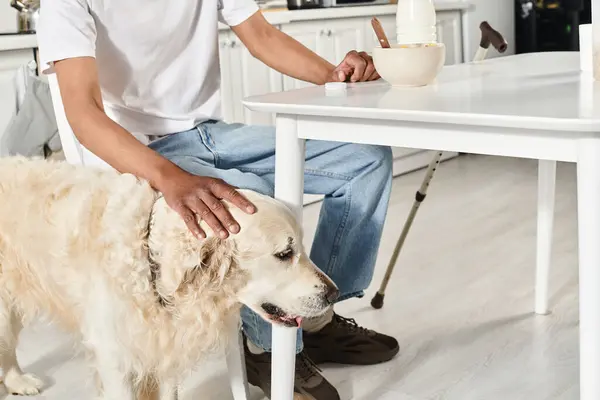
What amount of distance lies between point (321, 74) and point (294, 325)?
2.46 ft

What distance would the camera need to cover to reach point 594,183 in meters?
1.11

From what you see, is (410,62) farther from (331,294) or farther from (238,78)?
(238,78)

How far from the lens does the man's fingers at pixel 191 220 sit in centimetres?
124

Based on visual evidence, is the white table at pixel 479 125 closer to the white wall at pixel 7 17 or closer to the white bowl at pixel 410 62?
the white bowl at pixel 410 62

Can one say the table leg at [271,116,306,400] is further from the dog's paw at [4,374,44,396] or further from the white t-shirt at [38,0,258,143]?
the dog's paw at [4,374,44,396]

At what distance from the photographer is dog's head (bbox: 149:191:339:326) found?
1.26 metres

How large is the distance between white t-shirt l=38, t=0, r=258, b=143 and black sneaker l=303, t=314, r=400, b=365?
0.61 m

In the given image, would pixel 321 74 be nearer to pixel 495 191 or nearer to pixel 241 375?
pixel 241 375

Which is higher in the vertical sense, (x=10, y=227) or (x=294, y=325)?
(x=10, y=227)

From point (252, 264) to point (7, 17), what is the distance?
8.08 ft

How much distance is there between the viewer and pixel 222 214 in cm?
126

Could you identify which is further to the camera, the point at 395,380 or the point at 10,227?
the point at 395,380

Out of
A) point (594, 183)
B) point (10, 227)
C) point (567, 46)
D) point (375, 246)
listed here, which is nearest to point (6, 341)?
point (10, 227)

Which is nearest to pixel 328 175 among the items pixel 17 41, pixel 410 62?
pixel 410 62
